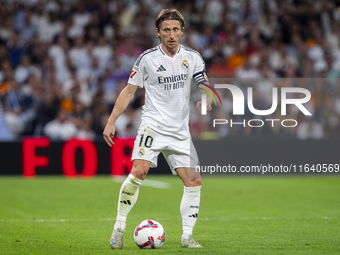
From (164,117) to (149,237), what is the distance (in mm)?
1192

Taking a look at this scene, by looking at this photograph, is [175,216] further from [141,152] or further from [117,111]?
[117,111]

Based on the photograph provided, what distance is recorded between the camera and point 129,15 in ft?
56.0

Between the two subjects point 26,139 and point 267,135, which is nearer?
point 267,135

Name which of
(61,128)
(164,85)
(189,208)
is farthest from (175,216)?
(61,128)

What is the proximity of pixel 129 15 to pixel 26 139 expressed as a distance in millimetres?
5699

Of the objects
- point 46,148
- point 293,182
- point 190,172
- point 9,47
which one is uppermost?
point 9,47

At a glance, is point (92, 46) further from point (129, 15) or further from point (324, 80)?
point (324, 80)

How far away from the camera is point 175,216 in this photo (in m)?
8.50

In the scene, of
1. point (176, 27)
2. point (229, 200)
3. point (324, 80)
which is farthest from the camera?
point (324, 80)

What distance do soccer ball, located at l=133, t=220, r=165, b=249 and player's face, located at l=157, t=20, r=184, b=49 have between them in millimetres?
1806

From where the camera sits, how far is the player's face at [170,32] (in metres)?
5.48

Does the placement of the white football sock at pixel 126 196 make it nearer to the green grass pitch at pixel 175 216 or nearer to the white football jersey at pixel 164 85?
the green grass pitch at pixel 175 216

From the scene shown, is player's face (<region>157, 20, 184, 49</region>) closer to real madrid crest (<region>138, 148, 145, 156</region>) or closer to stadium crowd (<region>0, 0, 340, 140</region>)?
real madrid crest (<region>138, 148, 145, 156</region>)

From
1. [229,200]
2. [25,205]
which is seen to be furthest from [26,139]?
[229,200]
